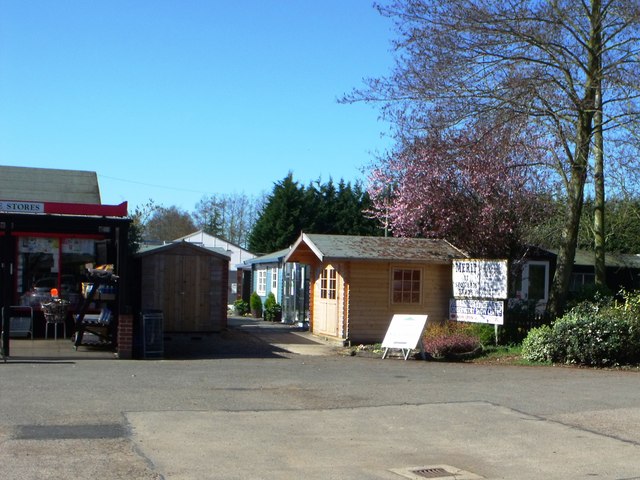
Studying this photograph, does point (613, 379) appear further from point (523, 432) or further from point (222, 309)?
point (222, 309)

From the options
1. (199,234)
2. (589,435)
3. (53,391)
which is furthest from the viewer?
(199,234)

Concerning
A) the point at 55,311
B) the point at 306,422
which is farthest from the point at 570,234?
the point at 306,422

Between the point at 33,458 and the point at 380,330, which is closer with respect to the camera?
the point at 33,458

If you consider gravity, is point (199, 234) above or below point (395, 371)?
above

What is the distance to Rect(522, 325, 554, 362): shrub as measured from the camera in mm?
17781

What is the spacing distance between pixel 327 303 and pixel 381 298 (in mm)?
2033

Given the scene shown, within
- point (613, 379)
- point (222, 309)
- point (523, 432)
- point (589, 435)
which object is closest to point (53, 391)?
point (523, 432)

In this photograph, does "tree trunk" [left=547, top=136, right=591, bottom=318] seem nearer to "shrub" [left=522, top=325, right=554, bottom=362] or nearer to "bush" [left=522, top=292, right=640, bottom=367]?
"shrub" [left=522, top=325, right=554, bottom=362]

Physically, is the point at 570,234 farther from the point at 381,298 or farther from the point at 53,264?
the point at 53,264

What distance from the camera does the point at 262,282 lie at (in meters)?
35.3

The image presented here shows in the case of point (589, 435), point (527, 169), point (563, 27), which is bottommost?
point (589, 435)

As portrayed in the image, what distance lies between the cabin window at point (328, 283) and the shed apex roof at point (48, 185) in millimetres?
6950

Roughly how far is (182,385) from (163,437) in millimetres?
3839

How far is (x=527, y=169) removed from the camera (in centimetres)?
2311
